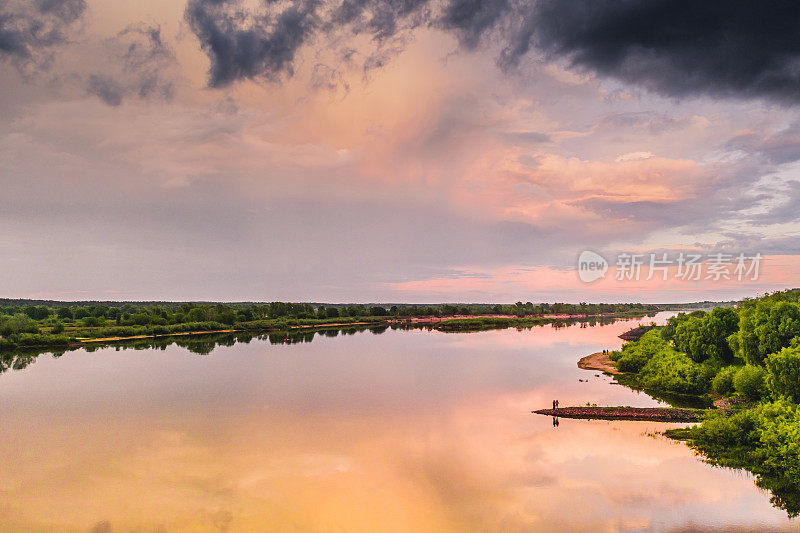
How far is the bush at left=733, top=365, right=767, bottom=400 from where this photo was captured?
2730cm

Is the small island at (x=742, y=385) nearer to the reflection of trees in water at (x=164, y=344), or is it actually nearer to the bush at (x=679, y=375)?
the bush at (x=679, y=375)

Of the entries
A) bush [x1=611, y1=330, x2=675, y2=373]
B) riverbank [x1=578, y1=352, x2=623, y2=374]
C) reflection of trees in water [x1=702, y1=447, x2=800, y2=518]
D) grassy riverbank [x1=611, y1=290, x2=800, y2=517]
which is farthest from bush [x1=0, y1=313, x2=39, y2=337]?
reflection of trees in water [x1=702, y1=447, x2=800, y2=518]

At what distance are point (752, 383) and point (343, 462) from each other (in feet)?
83.8

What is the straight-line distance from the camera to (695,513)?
17000mm

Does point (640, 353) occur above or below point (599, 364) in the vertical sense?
above

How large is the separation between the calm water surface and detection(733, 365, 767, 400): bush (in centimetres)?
620

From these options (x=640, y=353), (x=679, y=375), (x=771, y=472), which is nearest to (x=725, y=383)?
(x=679, y=375)

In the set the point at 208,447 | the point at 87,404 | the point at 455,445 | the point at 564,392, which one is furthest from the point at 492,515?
the point at 87,404

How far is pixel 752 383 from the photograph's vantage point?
27.4 metres

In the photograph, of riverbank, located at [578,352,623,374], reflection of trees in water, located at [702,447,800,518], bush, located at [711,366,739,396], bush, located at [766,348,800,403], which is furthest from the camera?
riverbank, located at [578,352,623,374]

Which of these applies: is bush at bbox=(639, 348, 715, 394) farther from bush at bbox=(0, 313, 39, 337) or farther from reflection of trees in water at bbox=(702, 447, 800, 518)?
bush at bbox=(0, 313, 39, 337)

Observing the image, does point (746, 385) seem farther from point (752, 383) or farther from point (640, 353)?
point (640, 353)

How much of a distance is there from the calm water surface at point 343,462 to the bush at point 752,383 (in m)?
6.20

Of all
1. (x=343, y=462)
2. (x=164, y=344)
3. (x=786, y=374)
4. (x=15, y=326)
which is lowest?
(x=164, y=344)
